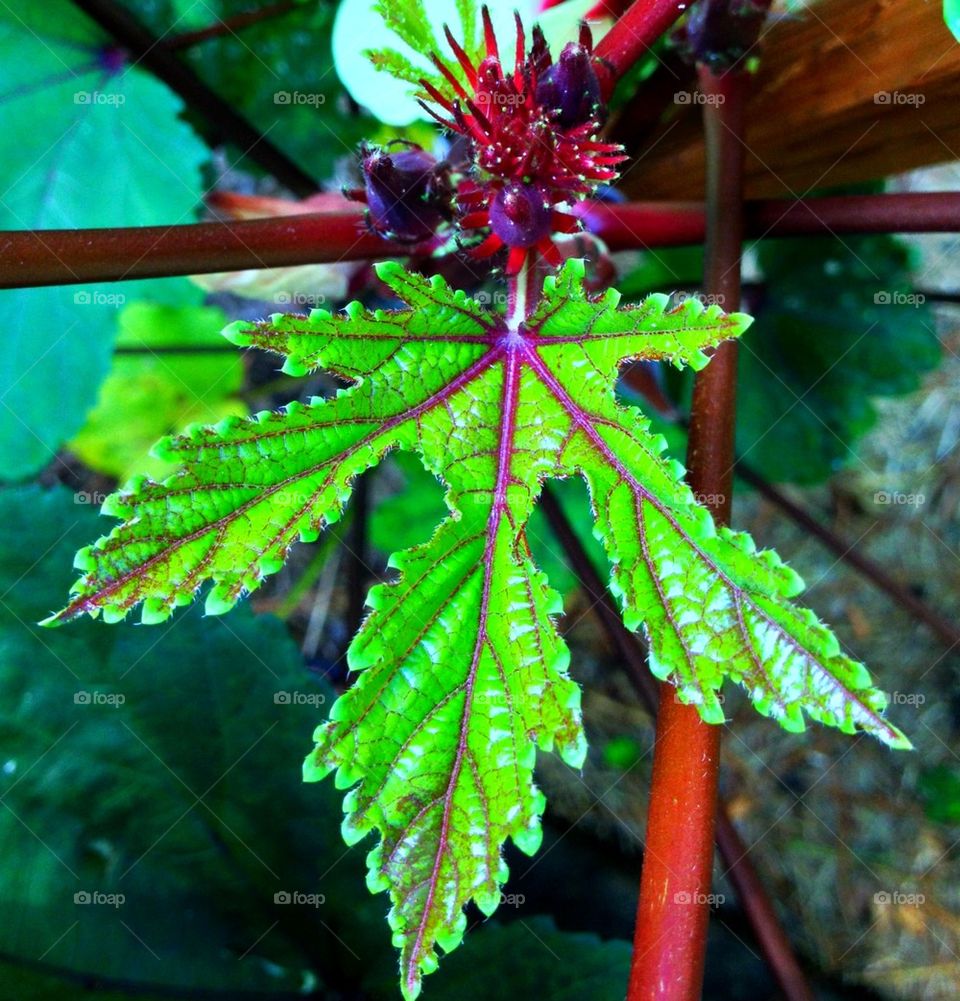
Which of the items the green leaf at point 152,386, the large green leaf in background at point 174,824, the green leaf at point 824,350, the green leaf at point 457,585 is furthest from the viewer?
the green leaf at point 152,386

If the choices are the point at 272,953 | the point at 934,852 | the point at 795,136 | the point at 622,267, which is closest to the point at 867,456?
the point at 934,852

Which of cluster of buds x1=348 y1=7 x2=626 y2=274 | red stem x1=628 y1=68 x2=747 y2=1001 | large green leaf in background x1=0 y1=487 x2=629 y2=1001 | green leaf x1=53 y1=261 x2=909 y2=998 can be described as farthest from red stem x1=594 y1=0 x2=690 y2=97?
large green leaf in background x1=0 y1=487 x2=629 y2=1001

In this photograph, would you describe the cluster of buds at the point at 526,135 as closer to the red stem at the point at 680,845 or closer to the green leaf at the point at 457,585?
the green leaf at the point at 457,585

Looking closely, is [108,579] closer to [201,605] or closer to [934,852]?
[201,605]

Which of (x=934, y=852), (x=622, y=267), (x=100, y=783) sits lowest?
(x=934, y=852)

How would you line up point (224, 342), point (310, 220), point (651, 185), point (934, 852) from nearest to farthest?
point (310, 220) < point (651, 185) < point (934, 852) < point (224, 342)

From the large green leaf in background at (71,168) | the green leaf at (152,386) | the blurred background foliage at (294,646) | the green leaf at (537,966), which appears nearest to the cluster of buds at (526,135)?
the blurred background foliage at (294,646)
